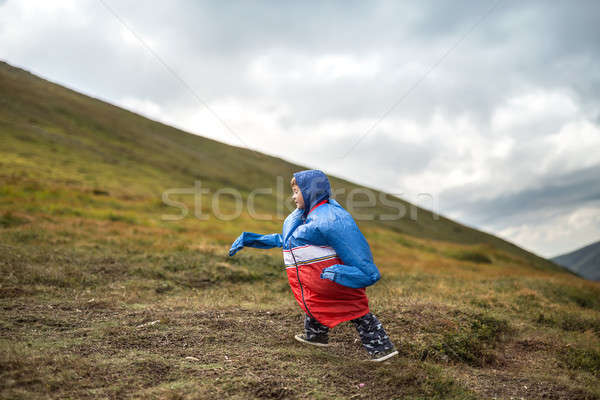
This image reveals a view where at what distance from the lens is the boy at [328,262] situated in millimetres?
5457

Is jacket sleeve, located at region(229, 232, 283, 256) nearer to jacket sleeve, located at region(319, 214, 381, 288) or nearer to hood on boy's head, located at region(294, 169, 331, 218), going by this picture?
hood on boy's head, located at region(294, 169, 331, 218)

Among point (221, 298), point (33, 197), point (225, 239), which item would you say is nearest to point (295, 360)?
point (221, 298)

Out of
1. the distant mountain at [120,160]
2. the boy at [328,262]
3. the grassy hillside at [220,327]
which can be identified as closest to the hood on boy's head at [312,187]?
the boy at [328,262]

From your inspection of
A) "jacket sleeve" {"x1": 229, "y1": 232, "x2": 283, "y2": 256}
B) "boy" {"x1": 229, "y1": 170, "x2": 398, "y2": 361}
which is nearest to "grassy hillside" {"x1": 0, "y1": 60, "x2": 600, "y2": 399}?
"boy" {"x1": 229, "y1": 170, "x2": 398, "y2": 361}

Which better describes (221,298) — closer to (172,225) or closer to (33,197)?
(172,225)

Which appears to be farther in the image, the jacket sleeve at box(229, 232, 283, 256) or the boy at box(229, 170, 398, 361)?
the jacket sleeve at box(229, 232, 283, 256)

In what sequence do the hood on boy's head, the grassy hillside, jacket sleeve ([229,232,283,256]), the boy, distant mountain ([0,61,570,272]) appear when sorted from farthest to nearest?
distant mountain ([0,61,570,272]) < jacket sleeve ([229,232,283,256]) < the hood on boy's head < the boy < the grassy hillside

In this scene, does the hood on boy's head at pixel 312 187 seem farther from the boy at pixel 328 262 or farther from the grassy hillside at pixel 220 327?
the grassy hillside at pixel 220 327

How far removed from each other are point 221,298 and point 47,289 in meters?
4.10

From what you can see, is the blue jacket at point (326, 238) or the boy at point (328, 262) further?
the boy at point (328, 262)

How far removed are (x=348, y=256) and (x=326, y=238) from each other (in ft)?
1.31

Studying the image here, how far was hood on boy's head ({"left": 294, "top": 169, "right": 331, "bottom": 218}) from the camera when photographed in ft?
19.8

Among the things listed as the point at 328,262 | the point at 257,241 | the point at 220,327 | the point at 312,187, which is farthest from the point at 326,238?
the point at 220,327

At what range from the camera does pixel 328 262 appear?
5.69 metres
